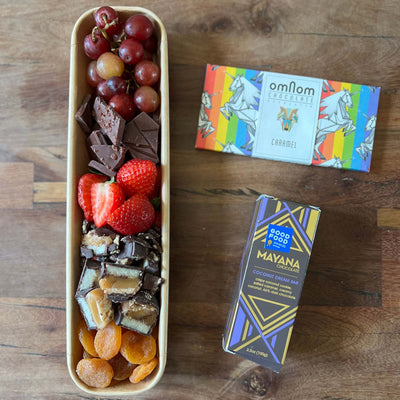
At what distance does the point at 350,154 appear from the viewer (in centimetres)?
112

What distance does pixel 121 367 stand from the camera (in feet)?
3.24

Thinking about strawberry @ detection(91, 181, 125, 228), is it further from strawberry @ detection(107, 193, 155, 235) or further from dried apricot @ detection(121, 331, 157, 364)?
dried apricot @ detection(121, 331, 157, 364)

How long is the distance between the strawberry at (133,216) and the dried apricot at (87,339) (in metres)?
0.28

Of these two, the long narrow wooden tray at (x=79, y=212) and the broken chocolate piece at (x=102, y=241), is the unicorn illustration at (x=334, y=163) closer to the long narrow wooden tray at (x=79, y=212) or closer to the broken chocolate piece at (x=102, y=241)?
the long narrow wooden tray at (x=79, y=212)

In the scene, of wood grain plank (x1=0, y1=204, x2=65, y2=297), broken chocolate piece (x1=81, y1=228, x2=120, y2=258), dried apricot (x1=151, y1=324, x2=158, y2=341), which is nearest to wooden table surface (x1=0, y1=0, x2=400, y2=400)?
wood grain plank (x1=0, y1=204, x2=65, y2=297)

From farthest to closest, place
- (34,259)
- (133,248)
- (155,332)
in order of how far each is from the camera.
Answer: (34,259) → (155,332) → (133,248)

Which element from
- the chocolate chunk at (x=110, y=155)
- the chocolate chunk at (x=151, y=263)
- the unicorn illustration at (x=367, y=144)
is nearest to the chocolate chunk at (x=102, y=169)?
the chocolate chunk at (x=110, y=155)

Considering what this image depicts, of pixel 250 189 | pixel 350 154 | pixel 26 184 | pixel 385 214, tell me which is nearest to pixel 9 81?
pixel 26 184

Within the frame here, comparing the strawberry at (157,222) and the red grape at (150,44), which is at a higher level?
the red grape at (150,44)

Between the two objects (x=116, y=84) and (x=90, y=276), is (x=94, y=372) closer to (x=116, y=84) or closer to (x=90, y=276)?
(x=90, y=276)

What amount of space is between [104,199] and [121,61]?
1.23 feet

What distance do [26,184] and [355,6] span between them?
3.72 ft

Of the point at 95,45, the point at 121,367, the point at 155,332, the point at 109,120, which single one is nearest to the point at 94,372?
the point at 121,367

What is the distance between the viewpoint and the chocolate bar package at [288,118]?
1119 mm
